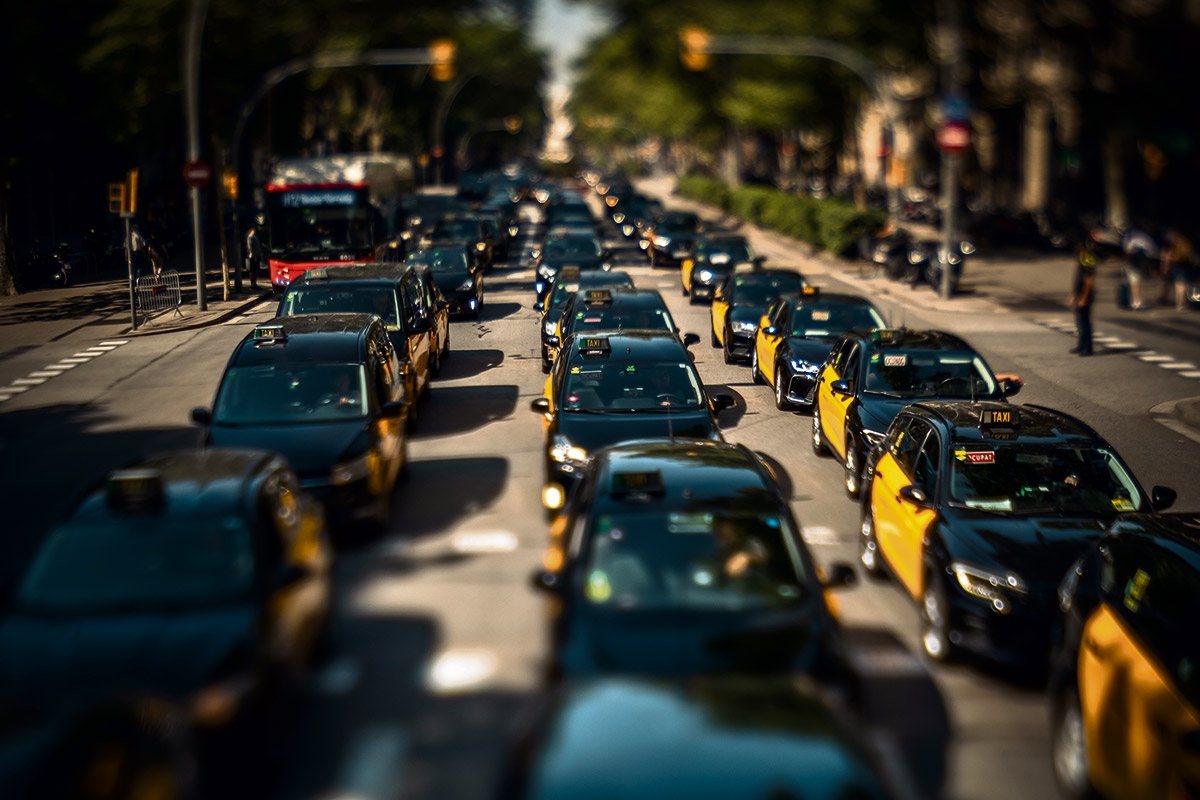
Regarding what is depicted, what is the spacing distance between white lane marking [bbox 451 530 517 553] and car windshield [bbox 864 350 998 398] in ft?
15.8

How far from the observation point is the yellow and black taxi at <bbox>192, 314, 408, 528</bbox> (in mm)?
10695

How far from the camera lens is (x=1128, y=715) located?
590 cm

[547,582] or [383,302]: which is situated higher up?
[383,302]

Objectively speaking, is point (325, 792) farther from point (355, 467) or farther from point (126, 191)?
point (126, 191)

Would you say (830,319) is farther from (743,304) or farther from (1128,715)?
(1128,715)

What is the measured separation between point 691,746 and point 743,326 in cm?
1748

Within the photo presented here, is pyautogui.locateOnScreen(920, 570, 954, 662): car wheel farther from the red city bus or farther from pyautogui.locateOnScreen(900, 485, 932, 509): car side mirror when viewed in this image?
the red city bus

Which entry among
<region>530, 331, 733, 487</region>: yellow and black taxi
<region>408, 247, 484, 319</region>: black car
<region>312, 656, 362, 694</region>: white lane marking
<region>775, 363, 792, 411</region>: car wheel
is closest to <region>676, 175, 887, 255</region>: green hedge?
<region>408, 247, 484, 319</region>: black car

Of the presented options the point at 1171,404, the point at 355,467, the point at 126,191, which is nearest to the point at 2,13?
the point at 126,191

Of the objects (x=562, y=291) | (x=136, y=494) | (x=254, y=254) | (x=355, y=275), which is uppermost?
(x=254, y=254)

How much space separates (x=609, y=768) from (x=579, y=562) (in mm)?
2729

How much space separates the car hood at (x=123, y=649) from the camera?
20.8 ft

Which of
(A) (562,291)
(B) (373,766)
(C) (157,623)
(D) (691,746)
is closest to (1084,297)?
(A) (562,291)

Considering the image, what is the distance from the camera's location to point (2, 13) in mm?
29750
